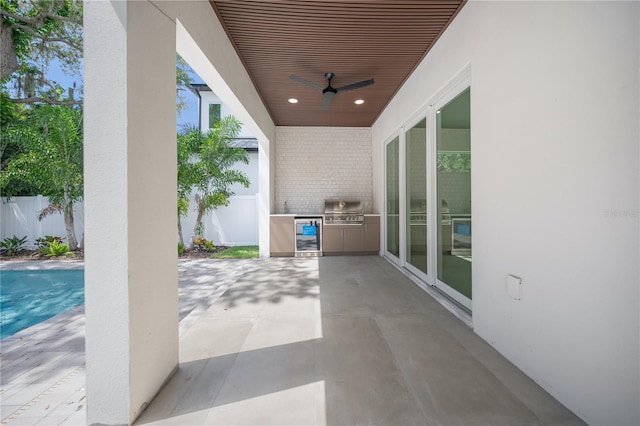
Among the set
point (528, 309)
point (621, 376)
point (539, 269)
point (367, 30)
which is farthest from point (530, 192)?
point (367, 30)

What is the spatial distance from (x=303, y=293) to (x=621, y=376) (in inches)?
113

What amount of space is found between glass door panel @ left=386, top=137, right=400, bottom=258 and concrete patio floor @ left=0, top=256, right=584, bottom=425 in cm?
211

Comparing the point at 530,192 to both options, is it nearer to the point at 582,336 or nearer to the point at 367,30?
the point at 582,336

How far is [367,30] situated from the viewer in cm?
303

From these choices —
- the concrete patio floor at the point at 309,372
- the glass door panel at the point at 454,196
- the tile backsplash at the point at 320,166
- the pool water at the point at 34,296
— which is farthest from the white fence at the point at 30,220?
the glass door panel at the point at 454,196

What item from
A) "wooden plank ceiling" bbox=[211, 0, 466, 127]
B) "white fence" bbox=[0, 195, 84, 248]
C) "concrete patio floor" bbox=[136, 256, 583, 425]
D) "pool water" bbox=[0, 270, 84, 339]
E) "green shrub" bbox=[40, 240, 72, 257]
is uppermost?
"wooden plank ceiling" bbox=[211, 0, 466, 127]

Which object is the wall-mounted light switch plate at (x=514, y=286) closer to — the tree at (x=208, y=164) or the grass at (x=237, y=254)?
the grass at (x=237, y=254)

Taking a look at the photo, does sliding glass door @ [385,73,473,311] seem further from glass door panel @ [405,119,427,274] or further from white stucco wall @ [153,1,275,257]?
white stucco wall @ [153,1,275,257]

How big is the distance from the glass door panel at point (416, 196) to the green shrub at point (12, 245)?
9638 millimetres

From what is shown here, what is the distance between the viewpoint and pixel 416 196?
406cm

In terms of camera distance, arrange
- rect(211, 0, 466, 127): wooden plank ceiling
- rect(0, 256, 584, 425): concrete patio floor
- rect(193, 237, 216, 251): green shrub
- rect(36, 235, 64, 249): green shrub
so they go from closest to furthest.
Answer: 1. rect(0, 256, 584, 425): concrete patio floor
2. rect(211, 0, 466, 127): wooden plank ceiling
3. rect(36, 235, 64, 249): green shrub
4. rect(193, 237, 216, 251): green shrub

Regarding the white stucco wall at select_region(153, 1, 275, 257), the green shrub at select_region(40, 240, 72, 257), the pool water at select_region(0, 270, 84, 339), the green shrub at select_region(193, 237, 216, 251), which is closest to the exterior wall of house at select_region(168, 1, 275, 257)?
the white stucco wall at select_region(153, 1, 275, 257)

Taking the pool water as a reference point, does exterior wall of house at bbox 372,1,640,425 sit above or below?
above

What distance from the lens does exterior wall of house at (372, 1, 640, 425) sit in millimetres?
1228
